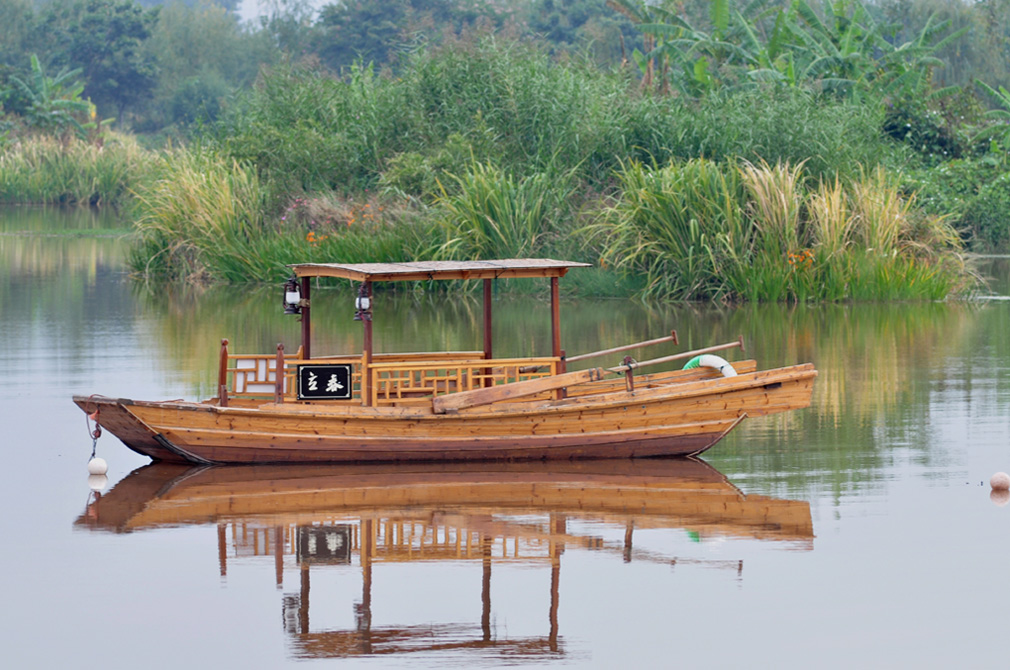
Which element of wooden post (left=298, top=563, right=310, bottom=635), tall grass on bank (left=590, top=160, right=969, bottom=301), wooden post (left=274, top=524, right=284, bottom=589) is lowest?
wooden post (left=298, top=563, right=310, bottom=635)

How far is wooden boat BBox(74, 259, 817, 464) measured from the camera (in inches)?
539

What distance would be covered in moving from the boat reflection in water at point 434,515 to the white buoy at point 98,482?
0.14m

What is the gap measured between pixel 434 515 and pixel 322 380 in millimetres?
2502

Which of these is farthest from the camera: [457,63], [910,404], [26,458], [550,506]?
[457,63]

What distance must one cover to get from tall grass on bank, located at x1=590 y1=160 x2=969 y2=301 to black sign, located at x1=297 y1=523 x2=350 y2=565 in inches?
653

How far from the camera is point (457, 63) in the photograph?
32.8 m

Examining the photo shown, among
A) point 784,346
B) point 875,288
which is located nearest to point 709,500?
point 784,346

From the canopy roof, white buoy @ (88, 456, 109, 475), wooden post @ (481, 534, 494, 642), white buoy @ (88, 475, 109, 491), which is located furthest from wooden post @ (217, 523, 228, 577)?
the canopy roof

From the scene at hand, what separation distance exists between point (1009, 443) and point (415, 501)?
591cm

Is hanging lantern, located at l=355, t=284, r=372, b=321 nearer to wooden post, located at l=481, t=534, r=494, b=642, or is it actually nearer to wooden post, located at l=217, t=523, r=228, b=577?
wooden post, located at l=217, t=523, r=228, b=577

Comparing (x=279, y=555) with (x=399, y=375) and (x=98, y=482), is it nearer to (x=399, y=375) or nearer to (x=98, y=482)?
(x=98, y=482)

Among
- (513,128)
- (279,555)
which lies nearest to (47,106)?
(513,128)

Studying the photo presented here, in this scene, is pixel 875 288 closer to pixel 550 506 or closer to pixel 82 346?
pixel 82 346

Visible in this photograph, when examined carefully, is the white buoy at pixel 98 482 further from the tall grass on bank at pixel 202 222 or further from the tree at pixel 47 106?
the tree at pixel 47 106
